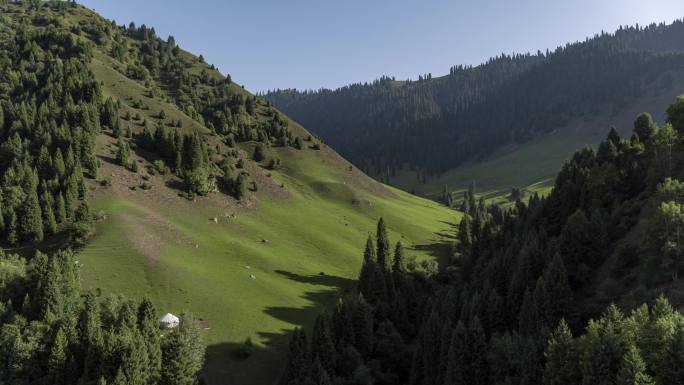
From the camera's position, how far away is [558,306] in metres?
64.0

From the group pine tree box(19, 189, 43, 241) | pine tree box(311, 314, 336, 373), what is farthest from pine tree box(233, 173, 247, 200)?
pine tree box(311, 314, 336, 373)

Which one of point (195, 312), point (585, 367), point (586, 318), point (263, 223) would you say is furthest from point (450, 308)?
point (263, 223)

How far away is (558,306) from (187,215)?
9090cm

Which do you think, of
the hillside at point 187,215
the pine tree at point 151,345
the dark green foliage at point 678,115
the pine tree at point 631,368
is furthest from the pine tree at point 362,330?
the dark green foliage at point 678,115

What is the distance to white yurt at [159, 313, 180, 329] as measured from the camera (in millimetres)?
70188

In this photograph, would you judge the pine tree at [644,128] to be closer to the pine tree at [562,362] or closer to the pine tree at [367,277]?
the pine tree at [367,277]

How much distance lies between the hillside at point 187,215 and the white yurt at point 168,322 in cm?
579

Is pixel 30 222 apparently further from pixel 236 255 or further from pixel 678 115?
pixel 678 115

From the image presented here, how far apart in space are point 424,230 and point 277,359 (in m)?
101

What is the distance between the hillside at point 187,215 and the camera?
83.1m

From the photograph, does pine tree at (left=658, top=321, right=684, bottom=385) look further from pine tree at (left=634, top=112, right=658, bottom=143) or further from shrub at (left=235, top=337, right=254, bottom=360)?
pine tree at (left=634, top=112, right=658, bottom=143)

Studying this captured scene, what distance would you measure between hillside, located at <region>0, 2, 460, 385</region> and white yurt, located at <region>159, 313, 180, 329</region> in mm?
5790

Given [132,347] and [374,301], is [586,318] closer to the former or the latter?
[374,301]

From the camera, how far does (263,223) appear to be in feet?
429
